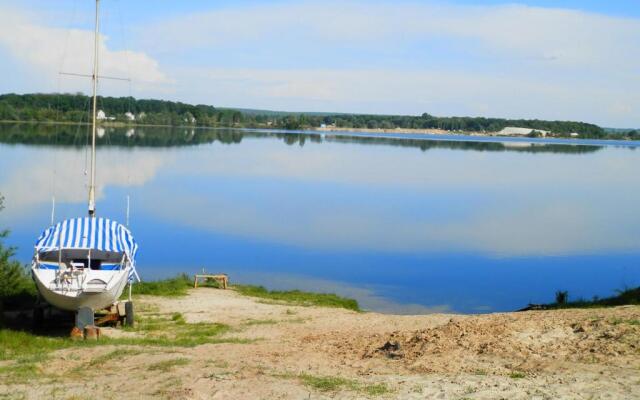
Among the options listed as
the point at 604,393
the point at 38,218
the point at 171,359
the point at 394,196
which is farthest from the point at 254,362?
the point at 394,196

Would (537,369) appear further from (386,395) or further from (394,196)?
(394,196)

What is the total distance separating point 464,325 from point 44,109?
149 m

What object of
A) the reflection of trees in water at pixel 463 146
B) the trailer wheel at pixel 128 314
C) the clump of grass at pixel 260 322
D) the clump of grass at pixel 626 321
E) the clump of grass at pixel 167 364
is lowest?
the clump of grass at pixel 260 322

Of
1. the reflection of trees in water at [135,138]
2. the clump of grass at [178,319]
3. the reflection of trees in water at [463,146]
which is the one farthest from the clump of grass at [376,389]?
the reflection of trees in water at [463,146]

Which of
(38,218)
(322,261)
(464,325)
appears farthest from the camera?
(38,218)

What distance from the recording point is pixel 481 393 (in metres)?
9.39

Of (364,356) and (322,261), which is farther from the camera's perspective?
(322,261)

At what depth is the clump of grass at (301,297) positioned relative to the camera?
22.5 meters

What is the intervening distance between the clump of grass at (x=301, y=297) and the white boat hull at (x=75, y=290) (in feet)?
23.7

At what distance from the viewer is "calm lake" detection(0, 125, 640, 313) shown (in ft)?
93.2

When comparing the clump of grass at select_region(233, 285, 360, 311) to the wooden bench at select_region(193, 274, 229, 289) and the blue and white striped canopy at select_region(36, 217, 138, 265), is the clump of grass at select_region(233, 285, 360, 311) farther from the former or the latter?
the blue and white striped canopy at select_region(36, 217, 138, 265)

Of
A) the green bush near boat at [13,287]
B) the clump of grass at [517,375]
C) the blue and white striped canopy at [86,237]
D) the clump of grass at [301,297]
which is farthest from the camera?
the clump of grass at [301,297]

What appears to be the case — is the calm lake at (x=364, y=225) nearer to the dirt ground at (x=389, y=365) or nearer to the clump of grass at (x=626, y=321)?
the dirt ground at (x=389, y=365)

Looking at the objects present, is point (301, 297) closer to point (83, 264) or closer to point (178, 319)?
point (178, 319)
